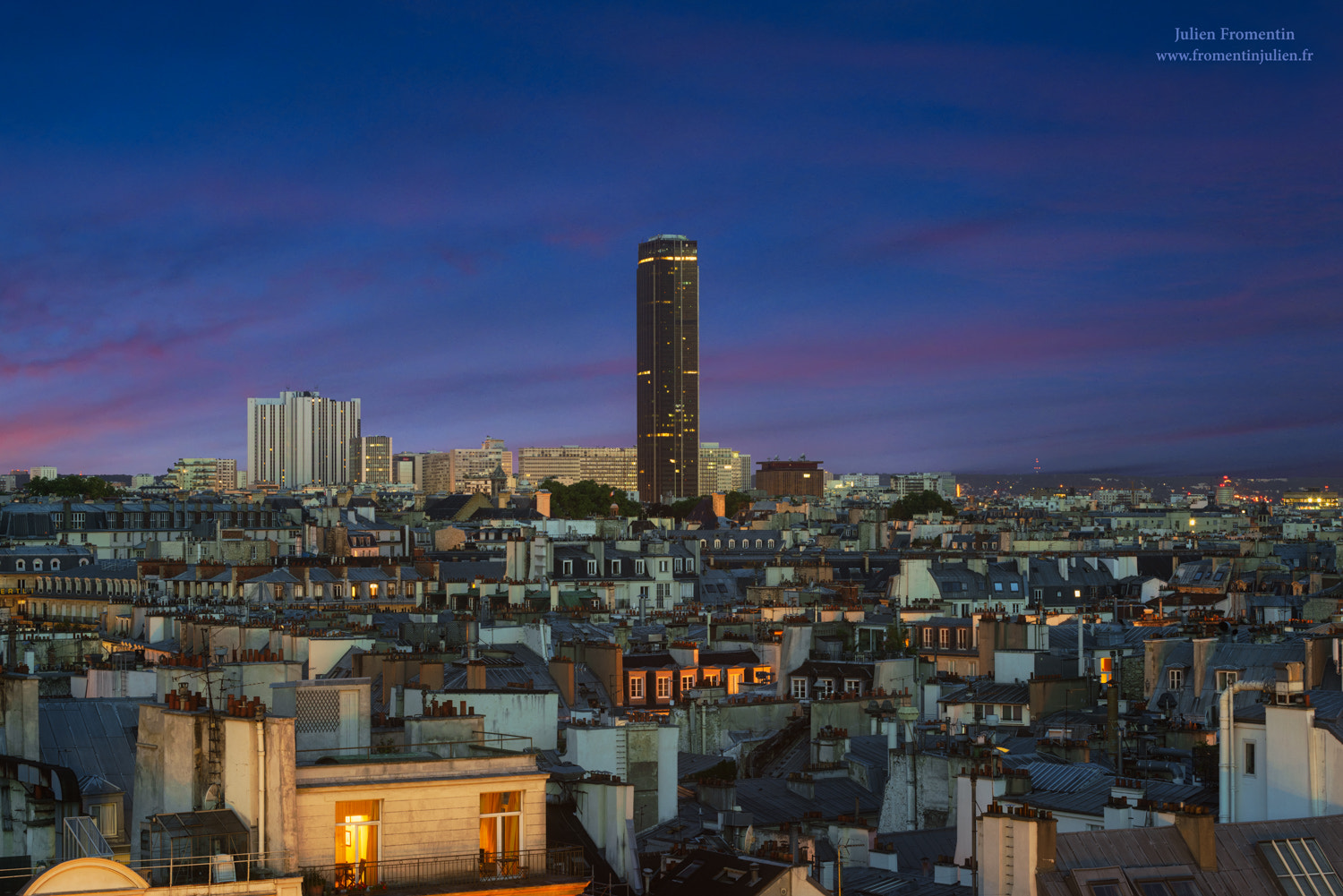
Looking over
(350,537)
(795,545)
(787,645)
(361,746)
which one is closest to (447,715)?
(361,746)

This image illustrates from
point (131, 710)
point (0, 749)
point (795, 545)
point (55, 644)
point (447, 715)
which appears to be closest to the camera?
point (447, 715)

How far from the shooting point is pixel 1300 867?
19547 millimetres

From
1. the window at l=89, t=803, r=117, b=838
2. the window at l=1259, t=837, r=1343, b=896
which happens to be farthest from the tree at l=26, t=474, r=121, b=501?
the window at l=1259, t=837, r=1343, b=896

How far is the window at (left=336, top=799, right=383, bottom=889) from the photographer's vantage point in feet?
52.6

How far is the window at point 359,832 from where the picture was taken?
16047mm

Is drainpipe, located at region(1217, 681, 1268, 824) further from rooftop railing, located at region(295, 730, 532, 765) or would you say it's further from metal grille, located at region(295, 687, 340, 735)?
metal grille, located at region(295, 687, 340, 735)

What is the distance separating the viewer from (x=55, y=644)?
43656mm

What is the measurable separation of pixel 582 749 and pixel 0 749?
30.6 feet

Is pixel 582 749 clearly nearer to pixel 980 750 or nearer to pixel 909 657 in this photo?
pixel 980 750

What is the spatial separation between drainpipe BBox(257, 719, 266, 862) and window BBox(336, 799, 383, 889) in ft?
2.28

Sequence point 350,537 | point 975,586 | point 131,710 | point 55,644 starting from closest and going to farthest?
1. point 131,710
2. point 55,644
3. point 975,586
4. point 350,537

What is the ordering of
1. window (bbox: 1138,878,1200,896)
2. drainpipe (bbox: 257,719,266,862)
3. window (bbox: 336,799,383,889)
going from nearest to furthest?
drainpipe (bbox: 257,719,266,862), window (bbox: 336,799,383,889), window (bbox: 1138,878,1200,896)

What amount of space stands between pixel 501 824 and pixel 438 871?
860 millimetres

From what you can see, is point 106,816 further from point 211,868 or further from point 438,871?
point 211,868
